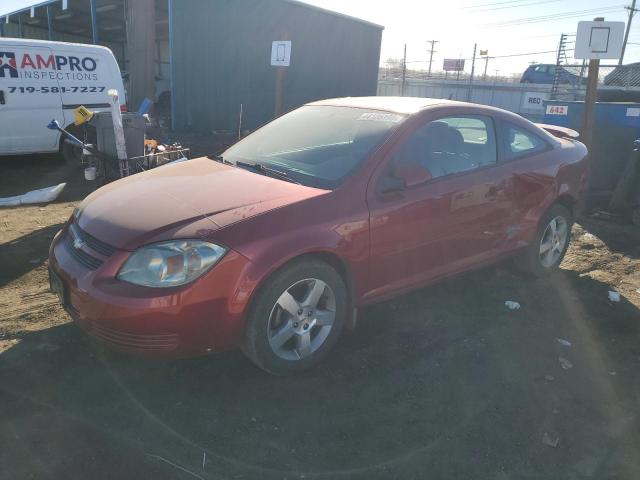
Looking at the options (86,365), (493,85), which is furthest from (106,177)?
(493,85)

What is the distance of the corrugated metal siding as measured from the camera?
41.5 ft

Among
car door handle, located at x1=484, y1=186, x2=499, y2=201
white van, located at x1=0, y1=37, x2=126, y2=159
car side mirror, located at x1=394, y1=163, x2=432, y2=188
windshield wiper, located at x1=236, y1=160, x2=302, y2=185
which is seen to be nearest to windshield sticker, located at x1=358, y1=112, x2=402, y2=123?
car side mirror, located at x1=394, y1=163, x2=432, y2=188

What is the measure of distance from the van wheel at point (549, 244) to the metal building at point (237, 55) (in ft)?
19.4

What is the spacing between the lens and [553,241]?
4707mm

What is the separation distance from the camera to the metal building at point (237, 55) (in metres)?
12.5

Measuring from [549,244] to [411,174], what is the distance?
2157 mm

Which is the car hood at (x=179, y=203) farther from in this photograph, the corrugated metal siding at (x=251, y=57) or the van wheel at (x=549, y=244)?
the corrugated metal siding at (x=251, y=57)

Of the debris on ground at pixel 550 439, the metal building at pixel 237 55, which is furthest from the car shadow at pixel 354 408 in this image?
the metal building at pixel 237 55

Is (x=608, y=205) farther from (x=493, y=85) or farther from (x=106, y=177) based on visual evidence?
(x=493, y=85)

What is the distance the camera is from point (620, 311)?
413cm

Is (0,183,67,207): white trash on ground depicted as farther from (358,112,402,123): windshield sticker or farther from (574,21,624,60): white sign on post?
(574,21,624,60): white sign on post

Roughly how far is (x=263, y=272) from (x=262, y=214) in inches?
12.9

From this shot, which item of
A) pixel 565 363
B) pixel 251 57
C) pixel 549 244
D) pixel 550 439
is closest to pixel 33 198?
pixel 549 244

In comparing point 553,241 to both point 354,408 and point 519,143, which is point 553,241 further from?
point 354,408
